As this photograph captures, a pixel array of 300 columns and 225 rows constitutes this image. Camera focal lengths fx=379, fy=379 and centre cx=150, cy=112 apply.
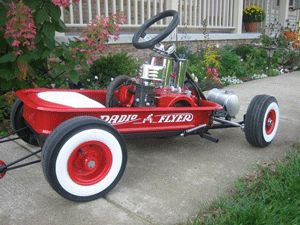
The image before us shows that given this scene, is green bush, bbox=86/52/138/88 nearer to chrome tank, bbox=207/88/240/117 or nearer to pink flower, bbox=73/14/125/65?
pink flower, bbox=73/14/125/65

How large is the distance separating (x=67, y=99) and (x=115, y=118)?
412 mm

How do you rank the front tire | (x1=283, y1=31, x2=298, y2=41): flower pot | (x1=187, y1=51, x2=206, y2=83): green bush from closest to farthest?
the front tire < (x1=187, y1=51, x2=206, y2=83): green bush < (x1=283, y1=31, x2=298, y2=41): flower pot

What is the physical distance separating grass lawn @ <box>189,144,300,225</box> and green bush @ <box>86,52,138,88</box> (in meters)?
2.94

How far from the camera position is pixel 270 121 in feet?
12.1

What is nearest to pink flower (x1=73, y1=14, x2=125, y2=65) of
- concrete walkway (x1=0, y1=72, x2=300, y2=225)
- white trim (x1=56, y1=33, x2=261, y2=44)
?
white trim (x1=56, y1=33, x2=261, y2=44)

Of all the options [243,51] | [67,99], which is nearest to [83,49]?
[67,99]

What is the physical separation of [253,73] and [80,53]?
4.65 m

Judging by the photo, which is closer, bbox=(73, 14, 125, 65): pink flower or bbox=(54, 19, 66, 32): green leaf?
bbox=(54, 19, 66, 32): green leaf

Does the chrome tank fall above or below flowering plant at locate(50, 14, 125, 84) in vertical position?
below

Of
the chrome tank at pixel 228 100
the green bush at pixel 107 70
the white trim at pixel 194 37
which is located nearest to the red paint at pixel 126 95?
the chrome tank at pixel 228 100

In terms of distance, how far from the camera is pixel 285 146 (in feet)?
12.5

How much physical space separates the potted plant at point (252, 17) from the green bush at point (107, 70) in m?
6.12

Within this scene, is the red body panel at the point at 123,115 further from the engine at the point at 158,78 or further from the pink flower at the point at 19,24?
the pink flower at the point at 19,24

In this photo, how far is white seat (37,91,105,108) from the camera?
284 cm
